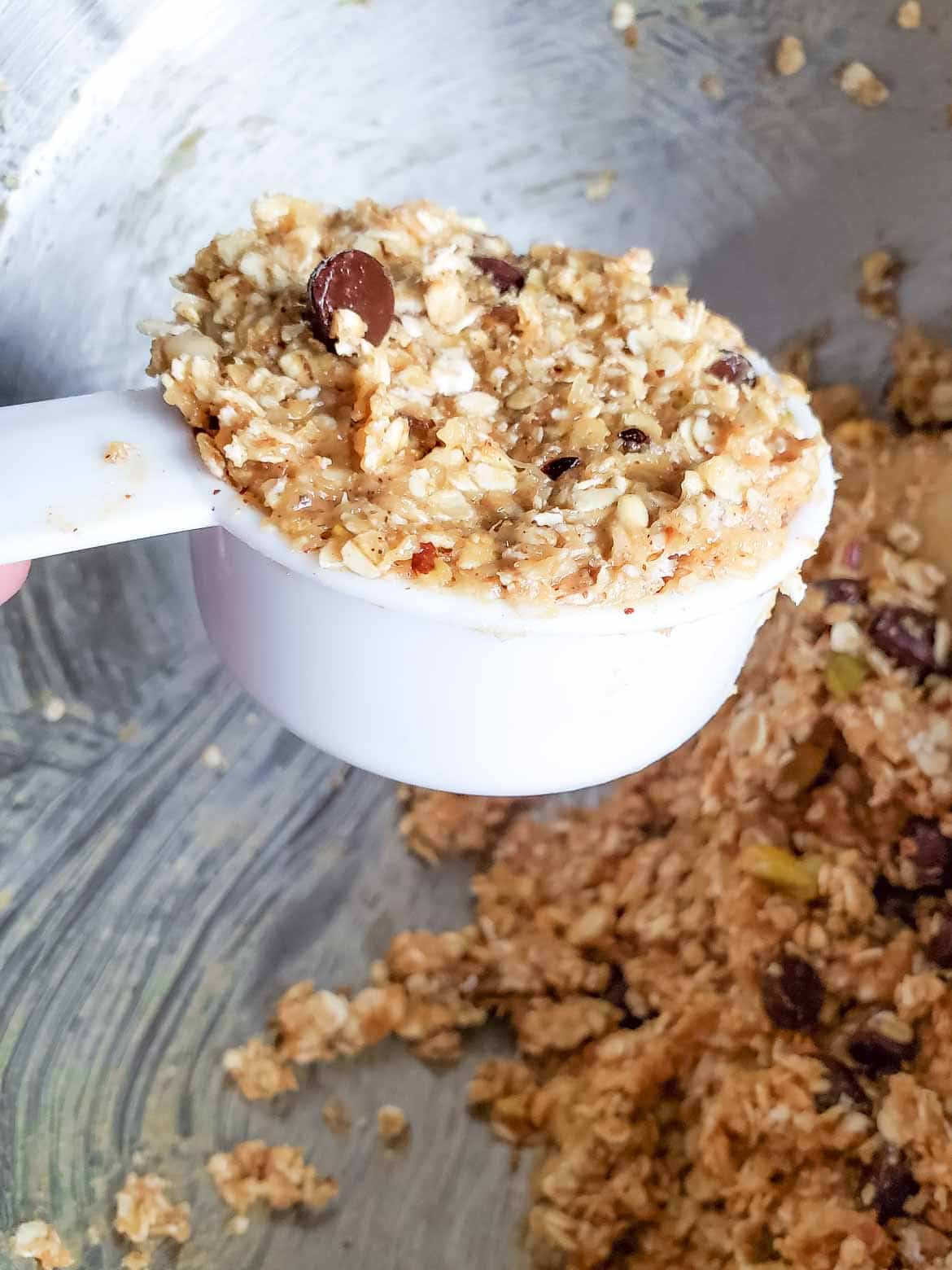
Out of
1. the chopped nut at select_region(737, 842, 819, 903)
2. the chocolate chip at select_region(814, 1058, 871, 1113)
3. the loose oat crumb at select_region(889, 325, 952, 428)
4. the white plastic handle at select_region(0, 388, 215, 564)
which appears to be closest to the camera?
the white plastic handle at select_region(0, 388, 215, 564)

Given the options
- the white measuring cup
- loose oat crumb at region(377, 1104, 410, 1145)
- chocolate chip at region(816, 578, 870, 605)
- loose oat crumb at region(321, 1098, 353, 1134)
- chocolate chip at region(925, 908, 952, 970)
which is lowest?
loose oat crumb at region(377, 1104, 410, 1145)

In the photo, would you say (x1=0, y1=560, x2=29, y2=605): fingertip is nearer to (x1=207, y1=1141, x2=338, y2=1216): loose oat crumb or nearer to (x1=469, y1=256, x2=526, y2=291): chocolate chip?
(x1=469, y1=256, x2=526, y2=291): chocolate chip

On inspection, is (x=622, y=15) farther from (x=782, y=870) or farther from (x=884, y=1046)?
(x=884, y=1046)

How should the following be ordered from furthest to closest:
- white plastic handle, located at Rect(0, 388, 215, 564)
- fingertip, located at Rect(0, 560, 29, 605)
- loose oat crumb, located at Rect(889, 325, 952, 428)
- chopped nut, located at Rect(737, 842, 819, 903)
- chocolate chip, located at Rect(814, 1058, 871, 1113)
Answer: loose oat crumb, located at Rect(889, 325, 952, 428), chopped nut, located at Rect(737, 842, 819, 903), chocolate chip, located at Rect(814, 1058, 871, 1113), fingertip, located at Rect(0, 560, 29, 605), white plastic handle, located at Rect(0, 388, 215, 564)

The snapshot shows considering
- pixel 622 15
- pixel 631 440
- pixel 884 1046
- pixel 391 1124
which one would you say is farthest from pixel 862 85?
pixel 391 1124

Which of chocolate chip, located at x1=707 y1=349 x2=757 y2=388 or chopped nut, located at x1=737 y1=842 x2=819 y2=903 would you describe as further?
chopped nut, located at x1=737 y1=842 x2=819 y2=903

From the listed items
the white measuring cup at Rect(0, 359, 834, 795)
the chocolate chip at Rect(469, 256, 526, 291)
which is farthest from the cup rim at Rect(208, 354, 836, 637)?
the chocolate chip at Rect(469, 256, 526, 291)

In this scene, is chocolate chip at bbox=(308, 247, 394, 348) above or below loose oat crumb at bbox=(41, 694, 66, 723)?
above
